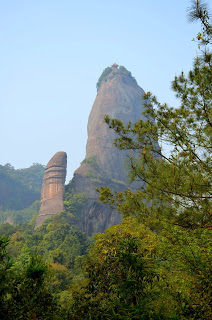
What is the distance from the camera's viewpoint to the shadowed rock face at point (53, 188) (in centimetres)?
3879

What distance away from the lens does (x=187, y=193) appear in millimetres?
6684

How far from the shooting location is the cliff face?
42.0 m

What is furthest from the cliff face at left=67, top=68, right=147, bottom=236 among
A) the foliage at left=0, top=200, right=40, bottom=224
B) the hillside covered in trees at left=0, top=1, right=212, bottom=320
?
the hillside covered in trees at left=0, top=1, right=212, bottom=320

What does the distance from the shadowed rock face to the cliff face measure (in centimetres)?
220

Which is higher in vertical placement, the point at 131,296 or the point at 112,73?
the point at 112,73

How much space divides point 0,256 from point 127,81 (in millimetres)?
56702

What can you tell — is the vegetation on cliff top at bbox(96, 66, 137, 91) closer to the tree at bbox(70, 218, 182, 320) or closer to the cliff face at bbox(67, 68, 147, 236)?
the cliff face at bbox(67, 68, 147, 236)

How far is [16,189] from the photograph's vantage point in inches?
2766

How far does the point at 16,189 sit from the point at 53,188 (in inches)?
1276

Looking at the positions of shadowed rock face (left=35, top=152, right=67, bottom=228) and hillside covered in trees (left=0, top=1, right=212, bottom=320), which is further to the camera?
shadowed rock face (left=35, top=152, right=67, bottom=228)

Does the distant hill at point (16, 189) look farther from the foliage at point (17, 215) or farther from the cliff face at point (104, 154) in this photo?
the cliff face at point (104, 154)

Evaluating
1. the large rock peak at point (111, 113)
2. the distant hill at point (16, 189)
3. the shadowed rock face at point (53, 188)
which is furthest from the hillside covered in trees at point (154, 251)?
the distant hill at point (16, 189)

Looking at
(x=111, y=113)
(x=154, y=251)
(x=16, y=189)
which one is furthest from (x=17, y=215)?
(x=154, y=251)

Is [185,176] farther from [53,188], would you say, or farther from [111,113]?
[111,113]
